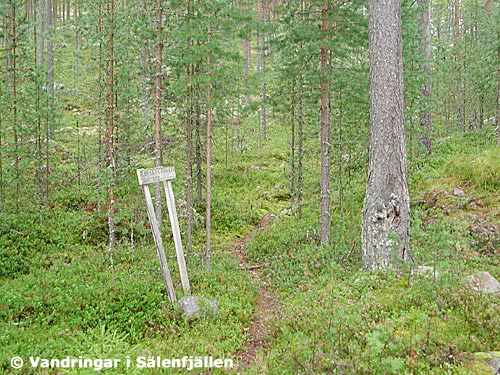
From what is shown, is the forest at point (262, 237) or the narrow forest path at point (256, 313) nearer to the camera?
the forest at point (262, 237)

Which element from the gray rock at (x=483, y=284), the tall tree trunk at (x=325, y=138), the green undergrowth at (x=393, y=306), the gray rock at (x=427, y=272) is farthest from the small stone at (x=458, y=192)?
the gray rock at (x=483, y=284)

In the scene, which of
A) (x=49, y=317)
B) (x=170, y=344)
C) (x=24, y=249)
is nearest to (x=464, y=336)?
(x=170, y=344)

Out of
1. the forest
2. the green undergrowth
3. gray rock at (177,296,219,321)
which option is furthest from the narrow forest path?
gray rock at (177,296,219,321)

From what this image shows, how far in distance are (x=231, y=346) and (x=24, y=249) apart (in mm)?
7322

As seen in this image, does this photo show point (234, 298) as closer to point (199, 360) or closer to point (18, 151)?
point (199, 360)

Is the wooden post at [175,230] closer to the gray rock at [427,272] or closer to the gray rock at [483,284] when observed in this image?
the gray rock at [427,272]

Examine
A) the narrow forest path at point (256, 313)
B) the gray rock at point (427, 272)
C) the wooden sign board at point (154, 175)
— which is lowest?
the narrow forest path at point (256, 313)

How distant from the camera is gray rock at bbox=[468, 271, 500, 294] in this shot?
6.27 metres

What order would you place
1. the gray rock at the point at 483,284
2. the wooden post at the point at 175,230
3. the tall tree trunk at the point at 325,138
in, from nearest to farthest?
1. the gray rock at the point at 483,284
2. the wooden post at the point at 175,230
3. the tall tree trunk at the point at 325,138

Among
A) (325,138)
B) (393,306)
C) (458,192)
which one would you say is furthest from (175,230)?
(458,192)

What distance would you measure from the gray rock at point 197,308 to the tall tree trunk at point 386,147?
127 inches

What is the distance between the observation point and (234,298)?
8.69 m

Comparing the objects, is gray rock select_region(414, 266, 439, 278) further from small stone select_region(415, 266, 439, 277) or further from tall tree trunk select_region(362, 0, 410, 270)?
tall tree trunk select_region(362, 0, 410, 270)

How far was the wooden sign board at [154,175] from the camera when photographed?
797 cm
